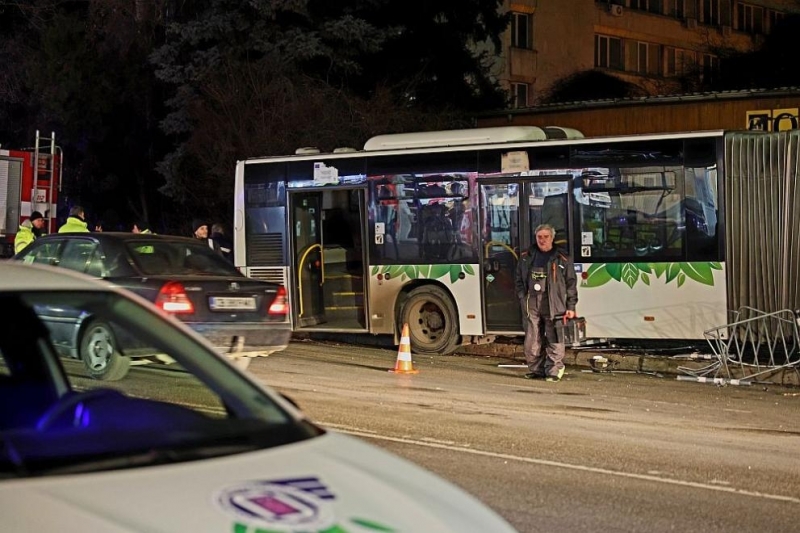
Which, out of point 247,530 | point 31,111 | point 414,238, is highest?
point 31,111

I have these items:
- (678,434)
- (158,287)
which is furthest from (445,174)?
(678,434)

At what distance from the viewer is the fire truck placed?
2028 cm

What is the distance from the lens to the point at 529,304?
13188mm

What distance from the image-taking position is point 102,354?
19.9ft

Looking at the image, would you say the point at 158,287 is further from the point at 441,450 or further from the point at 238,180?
the point at 238,180

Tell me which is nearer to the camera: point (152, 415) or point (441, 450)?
point (152, 415)

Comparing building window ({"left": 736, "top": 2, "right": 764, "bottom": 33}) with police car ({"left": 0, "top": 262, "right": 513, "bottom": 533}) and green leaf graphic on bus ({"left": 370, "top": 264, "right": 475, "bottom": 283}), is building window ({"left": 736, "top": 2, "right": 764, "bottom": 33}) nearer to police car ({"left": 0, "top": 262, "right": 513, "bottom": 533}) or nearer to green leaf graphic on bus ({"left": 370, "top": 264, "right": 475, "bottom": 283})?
green leaf graphic on bus ({"left": 370, "top": 264, "right": 475, "bottom": 283})

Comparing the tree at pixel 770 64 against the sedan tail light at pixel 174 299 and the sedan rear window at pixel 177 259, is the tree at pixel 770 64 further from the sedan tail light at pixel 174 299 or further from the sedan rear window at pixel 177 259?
→ the sedan tail light at pixel 174 299

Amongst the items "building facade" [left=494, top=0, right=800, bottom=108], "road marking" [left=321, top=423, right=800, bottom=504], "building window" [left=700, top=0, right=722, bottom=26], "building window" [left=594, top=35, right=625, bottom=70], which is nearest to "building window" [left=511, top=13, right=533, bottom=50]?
"building facade" [left=494, top=0, right=800, bottom=108]

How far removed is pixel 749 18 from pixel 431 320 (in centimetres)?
4031

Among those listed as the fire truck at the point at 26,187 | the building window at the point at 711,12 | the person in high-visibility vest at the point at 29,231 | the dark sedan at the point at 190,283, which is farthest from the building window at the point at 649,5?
the dark sedan at the point at 190,283

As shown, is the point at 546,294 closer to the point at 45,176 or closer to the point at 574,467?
the point at 574,467

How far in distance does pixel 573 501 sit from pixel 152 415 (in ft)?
12.1

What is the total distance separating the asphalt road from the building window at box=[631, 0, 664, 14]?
35272 millimetres
